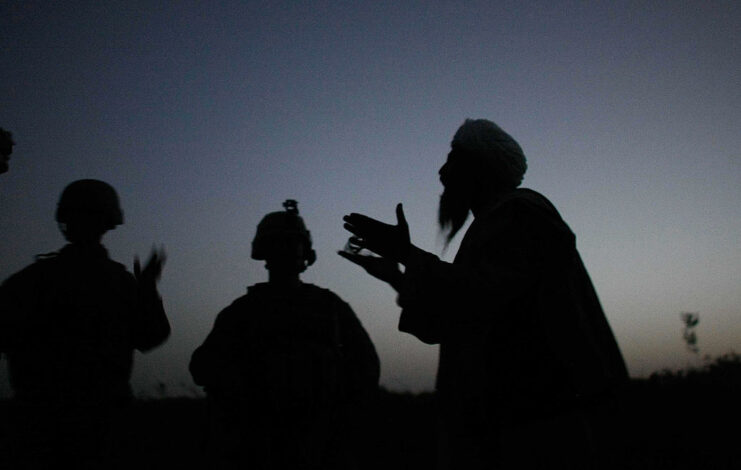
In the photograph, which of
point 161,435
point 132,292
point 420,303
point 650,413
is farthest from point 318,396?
point 650,413

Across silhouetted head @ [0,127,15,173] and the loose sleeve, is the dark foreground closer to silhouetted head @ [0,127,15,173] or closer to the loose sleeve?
silhouetted head @ [0,127,15,173]

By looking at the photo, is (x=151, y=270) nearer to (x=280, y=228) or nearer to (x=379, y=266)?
(x=280, y=228)

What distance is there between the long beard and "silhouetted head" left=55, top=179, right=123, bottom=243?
7.06ft

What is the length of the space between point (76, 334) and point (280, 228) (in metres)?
1.51

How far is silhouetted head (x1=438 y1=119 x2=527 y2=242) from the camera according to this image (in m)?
2.60

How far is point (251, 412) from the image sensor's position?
340 centimetres

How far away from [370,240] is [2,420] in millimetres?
8309

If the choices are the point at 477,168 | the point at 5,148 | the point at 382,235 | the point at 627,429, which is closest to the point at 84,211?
the point at 5,148

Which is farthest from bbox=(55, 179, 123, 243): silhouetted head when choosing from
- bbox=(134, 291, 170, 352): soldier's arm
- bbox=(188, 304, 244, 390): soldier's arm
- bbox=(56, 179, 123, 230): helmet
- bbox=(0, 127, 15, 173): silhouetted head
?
bbox=(188, 304, 244, 390): soldier's arm

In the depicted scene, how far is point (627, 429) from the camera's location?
7.38 m

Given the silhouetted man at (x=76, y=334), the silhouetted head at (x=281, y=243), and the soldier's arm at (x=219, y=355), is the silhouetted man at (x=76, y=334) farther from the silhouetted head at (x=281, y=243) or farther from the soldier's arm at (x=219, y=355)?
the silhouetted head at (x=281, y=243)

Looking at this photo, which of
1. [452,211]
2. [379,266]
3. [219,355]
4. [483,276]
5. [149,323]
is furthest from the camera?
[219,355]

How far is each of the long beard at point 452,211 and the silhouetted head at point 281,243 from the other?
4.83ft

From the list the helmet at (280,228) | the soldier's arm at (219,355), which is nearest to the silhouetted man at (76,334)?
the soldier's arm at (219,355)
